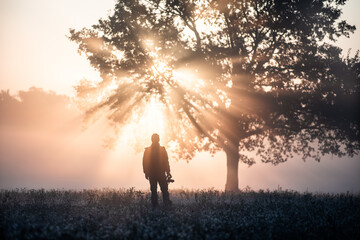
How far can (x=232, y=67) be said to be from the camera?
21297mm

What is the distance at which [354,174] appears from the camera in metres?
116

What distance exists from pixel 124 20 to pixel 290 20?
928cm

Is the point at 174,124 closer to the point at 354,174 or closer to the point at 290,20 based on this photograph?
the point at 290,20

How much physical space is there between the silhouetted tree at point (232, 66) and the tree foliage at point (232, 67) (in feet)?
0.19

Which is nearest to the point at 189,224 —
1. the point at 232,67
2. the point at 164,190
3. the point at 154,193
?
the point at 154,193

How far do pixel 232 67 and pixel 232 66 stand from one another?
0.24ft

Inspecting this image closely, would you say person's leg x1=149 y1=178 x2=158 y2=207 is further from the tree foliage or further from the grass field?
the tree foliage

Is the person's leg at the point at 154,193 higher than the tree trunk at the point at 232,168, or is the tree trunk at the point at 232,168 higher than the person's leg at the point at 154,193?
the tree trunk at the point at 232,168

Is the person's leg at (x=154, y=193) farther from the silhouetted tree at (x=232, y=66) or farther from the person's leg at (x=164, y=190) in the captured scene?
the silhouetted tree at (x=232, y=66)

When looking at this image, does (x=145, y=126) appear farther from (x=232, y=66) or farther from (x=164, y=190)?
(x=164, y=190)

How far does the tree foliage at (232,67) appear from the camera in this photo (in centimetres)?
1977

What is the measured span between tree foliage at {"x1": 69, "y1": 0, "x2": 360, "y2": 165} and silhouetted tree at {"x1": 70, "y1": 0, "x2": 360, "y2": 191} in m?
0.06

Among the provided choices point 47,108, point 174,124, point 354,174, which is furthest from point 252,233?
point 354,174

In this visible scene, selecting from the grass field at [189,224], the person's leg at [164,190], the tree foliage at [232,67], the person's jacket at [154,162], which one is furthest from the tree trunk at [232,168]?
the grass field at [189,224]
